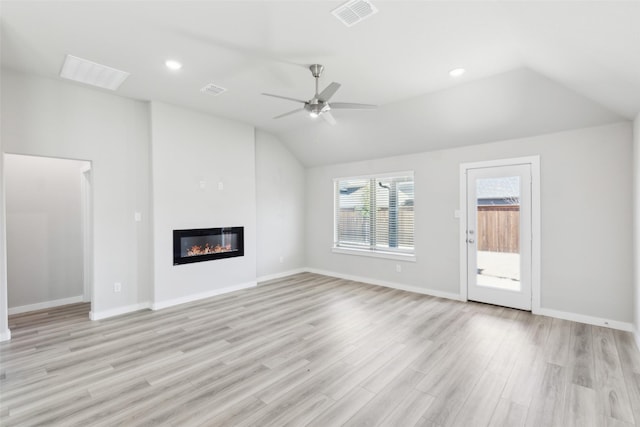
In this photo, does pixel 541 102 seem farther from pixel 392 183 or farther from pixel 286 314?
pixel 286 314

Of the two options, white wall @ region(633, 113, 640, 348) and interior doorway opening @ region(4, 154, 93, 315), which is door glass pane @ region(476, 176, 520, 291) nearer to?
white wall @ region(633, 113, 640, 348)

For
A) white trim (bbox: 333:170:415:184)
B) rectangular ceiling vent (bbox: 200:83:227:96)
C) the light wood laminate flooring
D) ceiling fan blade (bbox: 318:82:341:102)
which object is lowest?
the light wood laminate flooring

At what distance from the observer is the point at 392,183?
19.2 ft

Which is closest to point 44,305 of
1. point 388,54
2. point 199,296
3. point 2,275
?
point 2,275

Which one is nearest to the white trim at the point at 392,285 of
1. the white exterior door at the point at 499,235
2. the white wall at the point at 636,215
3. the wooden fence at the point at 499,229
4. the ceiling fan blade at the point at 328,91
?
the white exterior door at the point at 499,235

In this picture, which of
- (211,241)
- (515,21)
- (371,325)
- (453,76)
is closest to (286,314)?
(371,325)

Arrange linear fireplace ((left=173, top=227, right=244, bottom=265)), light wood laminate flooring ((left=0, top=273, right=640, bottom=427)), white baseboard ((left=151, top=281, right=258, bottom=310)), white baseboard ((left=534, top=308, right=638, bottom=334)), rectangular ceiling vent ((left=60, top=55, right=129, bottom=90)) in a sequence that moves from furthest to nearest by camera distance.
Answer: linear fireplace ((left=173, top=227, right=244, bottom=265))
white baseboard ((left=151, top=281, right=258, bottom=310))
white baseboard ((left=534, top=308, right=638, bottom=334))
rectangular ceiling vent ((left=60, top=55, right=129, bottom=90))
light wood laminate flooring ((left=0, top=273, right=640, bottom=427))

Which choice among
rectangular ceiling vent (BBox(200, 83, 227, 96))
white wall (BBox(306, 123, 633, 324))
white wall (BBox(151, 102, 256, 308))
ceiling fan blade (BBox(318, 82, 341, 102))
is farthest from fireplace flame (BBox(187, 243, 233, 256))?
white wall (BBox(306, 123, 633, 324))

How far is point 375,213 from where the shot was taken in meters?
6.15

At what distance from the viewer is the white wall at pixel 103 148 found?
3594 millimetres

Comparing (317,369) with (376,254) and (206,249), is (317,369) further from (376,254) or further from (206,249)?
(376,254)

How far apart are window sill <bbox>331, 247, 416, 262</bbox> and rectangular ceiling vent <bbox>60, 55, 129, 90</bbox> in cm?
466

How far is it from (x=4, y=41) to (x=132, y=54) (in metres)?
1.09

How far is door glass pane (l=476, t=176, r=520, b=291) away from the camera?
431 centimetres
